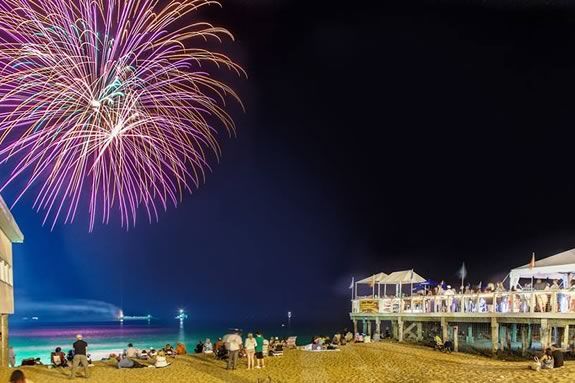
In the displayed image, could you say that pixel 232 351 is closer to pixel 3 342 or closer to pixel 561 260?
pixel 3 342

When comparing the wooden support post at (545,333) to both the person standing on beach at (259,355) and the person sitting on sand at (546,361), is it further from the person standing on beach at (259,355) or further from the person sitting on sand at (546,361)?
the person standing on beach at (259,355)

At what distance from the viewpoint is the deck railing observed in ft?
89.0

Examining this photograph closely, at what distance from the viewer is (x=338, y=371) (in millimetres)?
24344

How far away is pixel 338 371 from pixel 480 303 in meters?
11.6

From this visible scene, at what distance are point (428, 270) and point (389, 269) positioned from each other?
329 inches

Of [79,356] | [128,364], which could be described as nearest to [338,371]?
[128,364]

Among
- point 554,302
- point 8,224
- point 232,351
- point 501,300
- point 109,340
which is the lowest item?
point 109,340

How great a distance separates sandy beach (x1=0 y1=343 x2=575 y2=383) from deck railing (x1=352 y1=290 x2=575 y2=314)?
2918 mm

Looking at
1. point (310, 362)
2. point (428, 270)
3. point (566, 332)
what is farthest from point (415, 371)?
Result: point (428, 270)

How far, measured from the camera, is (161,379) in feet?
76.0

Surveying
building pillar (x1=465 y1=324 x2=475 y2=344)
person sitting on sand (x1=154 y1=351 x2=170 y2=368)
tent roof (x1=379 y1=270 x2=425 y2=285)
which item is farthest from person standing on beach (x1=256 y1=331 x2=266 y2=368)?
tent roof (x1=379 y1=270 x2=425 y2=285)

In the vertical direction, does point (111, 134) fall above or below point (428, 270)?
above

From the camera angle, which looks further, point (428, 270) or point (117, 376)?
point (428, 270)

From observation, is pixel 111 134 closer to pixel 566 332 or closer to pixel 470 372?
pixel 470 372
